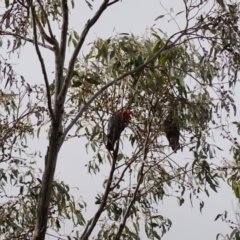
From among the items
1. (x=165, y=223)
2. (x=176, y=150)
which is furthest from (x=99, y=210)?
(x=165, y=223)

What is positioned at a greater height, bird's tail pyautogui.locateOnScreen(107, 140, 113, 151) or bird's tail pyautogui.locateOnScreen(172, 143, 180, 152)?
bird's tail pyautogui.locateOnScreen(107, 140, 113, 151)

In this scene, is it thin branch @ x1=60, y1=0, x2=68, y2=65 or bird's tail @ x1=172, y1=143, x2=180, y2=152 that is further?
bird's tail @ x1=172, y1=143, x2=180, y2=152

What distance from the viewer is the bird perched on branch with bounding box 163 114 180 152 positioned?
266 cm

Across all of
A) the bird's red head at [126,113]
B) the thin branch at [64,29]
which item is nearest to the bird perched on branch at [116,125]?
the bird's red head at [126,113]

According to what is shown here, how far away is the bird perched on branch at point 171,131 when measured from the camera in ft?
8.72

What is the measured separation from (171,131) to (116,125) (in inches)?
15.7

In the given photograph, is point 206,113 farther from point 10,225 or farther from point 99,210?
point 10,225

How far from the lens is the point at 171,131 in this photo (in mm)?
2756

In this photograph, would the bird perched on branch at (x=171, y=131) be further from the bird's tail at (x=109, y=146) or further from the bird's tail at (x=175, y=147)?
the bird's tail at (x=109, y=146)

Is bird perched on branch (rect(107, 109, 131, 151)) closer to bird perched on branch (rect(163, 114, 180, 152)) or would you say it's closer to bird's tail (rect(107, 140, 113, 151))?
bird's tail (rect(107, 140, 113, 151))

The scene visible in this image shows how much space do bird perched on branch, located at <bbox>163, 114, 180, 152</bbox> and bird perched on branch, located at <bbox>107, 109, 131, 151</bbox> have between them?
0.21 m

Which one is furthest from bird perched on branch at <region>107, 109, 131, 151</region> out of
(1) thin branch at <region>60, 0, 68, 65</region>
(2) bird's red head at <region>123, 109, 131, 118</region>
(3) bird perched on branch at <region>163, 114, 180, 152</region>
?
(1) thin branch at <region>60, 0, 68, 65</region>

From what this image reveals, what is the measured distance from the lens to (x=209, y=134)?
284cm

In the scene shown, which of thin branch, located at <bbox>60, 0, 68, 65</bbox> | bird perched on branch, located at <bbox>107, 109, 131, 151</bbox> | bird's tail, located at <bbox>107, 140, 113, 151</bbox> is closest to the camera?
thin branch, located at <bbox>60, 0, 68, 65</bbox>
